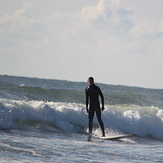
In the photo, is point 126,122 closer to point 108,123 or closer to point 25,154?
point 108,123

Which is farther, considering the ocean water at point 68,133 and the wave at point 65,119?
the wave at point 65,119

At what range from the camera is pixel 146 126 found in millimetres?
16922

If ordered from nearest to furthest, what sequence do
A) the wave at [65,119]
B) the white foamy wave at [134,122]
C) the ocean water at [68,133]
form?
the ocean water at [68,133] → the wave at [65,119] → the white foamy wave at [134,122]

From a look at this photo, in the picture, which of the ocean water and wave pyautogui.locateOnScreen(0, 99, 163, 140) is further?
wave pyautogui.locateOnScreen(0, 99, 163, 140)

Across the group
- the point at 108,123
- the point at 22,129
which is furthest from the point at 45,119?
the point at 108,123

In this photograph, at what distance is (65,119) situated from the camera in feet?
50.4

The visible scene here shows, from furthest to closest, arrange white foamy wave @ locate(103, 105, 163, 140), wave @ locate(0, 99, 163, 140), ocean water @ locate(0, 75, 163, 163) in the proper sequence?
white foamy wave @ locate(103, 105, 163, 140) < wave @ locate(0, 99, 163, 140) < ocean water @ locate(0, 75, 163, 163)

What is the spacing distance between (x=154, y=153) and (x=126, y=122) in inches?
259

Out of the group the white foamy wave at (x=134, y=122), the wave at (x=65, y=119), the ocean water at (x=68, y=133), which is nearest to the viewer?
the ocean water at (x=68, y=133)

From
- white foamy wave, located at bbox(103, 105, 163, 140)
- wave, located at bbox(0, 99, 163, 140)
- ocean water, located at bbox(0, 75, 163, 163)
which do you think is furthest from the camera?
white foamy wave, located at bbox(103, 105, 163, 140)

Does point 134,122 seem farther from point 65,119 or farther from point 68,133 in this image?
point 68,133

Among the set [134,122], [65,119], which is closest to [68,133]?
[65,119]

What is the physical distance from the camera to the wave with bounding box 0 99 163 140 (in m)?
13.8

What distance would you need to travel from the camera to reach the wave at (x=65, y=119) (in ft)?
45.2
